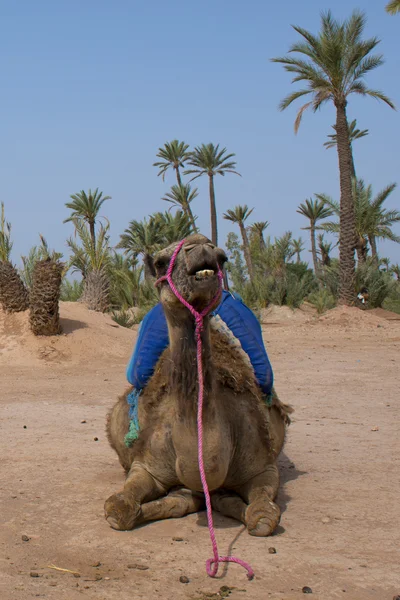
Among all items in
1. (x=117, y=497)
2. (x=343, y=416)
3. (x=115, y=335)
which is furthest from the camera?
(x=115, y=335)

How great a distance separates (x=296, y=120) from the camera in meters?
26.3

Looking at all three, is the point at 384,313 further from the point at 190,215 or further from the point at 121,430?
the point at 121,430

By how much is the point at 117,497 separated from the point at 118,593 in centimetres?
107

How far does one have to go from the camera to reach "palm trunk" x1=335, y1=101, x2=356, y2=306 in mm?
25578

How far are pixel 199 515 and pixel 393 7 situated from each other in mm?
18949

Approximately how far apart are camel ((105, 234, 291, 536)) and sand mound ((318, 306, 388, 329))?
18.0 m

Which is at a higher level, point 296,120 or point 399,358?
point 296,120

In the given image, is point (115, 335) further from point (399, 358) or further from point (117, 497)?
point (117, 497)

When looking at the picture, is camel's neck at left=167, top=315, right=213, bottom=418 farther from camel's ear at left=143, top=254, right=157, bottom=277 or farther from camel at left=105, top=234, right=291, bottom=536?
camel's ear at left=143, top=254, right=157, bottom=277

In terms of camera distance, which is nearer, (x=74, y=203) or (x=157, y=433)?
(x=157, y=433)

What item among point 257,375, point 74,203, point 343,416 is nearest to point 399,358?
point 343,416

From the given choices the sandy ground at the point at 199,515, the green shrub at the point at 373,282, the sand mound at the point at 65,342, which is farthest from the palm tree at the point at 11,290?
the green shrub at the point at 373,282

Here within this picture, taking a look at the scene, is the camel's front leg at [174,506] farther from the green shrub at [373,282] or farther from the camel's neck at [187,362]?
the green shrub at [373,282]

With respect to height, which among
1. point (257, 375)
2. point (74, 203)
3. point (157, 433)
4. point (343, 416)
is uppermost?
point (74, 203)
